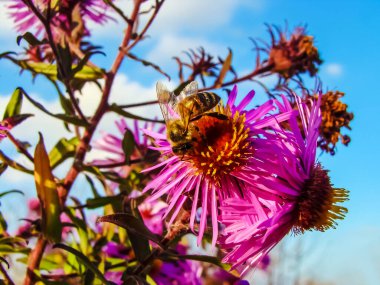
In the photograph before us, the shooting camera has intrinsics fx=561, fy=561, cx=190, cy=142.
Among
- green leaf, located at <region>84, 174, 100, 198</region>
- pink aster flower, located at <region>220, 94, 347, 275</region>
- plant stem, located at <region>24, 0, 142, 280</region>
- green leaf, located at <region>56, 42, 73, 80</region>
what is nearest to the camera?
pink aster flower, located at <region>220, 94, 347, 275</region>

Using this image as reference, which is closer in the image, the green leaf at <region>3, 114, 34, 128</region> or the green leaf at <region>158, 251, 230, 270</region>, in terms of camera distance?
the green leaf at <region>158, 251, 230, 270</region>

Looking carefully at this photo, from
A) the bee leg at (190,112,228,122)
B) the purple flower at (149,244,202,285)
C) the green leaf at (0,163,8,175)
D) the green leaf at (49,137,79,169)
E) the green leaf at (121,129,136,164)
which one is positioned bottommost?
the purple flower at (149,244,202,285)

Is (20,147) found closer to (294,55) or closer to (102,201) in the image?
(102,201)

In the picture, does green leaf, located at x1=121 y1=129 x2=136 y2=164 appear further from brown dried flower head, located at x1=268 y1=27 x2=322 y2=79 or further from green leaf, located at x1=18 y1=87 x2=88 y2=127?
brown dried flower head, located at x1=268 y1=27 x2=322 y2=79

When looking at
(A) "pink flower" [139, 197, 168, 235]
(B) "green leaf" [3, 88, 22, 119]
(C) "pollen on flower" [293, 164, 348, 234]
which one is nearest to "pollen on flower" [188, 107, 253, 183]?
(C) "pollen on flower" [293, 164, 348, 234]

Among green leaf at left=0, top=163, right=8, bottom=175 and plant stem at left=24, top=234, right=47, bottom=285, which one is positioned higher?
green leaf at left=0, top=163, right=8, bottom=175

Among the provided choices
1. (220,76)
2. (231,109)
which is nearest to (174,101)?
(231,109)
